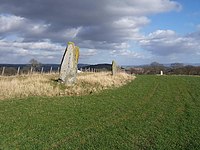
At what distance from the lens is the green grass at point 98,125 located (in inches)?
302

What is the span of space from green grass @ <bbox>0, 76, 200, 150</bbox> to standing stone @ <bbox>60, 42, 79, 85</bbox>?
22.1ft

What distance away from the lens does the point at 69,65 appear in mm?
21938

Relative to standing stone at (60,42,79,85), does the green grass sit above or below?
below

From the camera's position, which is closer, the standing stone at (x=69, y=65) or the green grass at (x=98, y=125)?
the green grass at (x=98, y=125)

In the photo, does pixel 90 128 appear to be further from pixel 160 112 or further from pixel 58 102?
pixel 58 102

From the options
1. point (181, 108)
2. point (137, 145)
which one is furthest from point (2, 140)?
point (181, 108)

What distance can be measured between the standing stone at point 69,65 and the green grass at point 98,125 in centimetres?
672

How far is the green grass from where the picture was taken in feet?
25.2

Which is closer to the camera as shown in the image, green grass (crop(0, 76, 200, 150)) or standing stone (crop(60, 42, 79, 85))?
green grass (crop(0, 76, 200, 150))

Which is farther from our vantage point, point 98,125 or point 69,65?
point 69,65

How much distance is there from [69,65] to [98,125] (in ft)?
41.4

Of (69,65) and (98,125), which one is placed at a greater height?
(69,65)

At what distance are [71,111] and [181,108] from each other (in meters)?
5.64

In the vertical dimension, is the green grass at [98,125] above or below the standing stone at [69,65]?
below
